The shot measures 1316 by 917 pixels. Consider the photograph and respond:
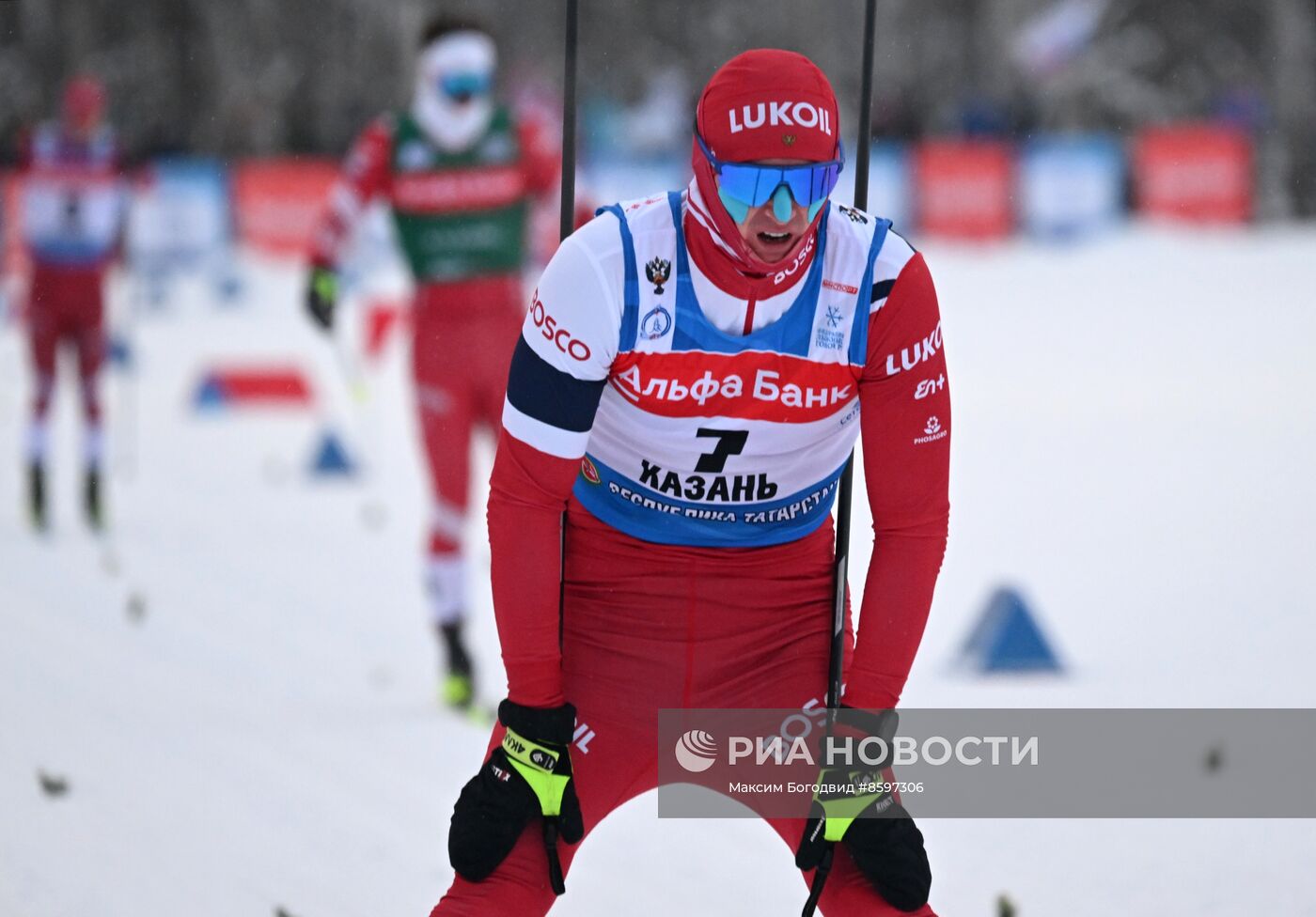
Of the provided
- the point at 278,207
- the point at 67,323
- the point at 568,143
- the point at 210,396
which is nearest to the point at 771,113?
the point at 568,143

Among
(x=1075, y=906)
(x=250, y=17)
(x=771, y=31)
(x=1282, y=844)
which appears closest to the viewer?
(x=1075, y=906)

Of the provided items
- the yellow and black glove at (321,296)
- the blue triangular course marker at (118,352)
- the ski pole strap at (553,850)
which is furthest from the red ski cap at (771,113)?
the blue triangular course marker at (118,352)

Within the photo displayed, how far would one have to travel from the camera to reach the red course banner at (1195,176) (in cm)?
2380

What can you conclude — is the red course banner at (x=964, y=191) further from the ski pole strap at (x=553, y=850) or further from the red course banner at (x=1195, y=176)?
the ski pole strap at (x=553, y=850)

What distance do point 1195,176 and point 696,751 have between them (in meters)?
22.3

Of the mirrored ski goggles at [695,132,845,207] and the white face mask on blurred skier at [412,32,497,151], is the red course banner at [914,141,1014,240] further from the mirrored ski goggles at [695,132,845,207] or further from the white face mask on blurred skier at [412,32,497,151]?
the mirrored ski goggles at [695,132,845,207]

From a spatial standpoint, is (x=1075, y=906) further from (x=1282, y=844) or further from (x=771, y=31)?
(x=771, y=31)

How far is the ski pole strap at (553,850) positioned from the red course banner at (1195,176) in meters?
22.0

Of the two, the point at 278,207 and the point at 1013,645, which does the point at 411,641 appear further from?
the point at 278,207

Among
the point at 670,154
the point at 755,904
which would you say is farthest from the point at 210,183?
the point at 755,904

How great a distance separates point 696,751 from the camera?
342 centimetres

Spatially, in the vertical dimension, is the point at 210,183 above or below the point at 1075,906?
above

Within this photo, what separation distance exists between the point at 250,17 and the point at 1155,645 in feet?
117

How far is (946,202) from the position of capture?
24.0m
